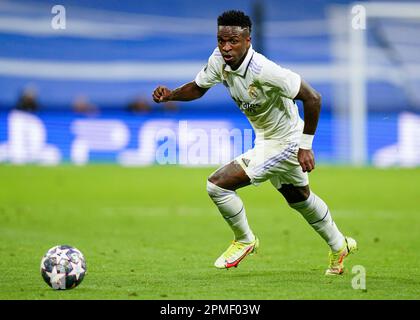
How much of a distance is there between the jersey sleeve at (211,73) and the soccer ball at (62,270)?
236 centimetres

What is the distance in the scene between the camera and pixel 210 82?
9219 mm

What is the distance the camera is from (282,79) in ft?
27.4

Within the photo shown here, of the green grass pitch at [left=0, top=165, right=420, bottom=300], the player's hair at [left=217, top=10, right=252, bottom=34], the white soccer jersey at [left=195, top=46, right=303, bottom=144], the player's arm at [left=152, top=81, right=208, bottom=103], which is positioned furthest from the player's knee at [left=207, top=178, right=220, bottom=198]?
the player's hair at [left=217, top=10, right=252, bottom=34]

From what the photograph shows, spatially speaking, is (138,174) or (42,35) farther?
(42,35)

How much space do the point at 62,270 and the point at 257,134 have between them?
2513 millimetres

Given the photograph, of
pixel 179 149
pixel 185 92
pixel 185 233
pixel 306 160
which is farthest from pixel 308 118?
pixel 179 149

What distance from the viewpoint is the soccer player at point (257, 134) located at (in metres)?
8.50

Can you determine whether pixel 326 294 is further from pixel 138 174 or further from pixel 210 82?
pixel 138 174

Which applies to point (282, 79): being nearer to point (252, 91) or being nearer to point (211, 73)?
point (252, 91)

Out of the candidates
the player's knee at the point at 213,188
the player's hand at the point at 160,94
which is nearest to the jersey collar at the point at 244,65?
the player's hand at the point at 160,94

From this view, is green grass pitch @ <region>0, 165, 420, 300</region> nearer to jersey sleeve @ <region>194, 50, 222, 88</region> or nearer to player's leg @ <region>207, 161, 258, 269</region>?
player's leg @ <region>207, 161, 258, 269</region>

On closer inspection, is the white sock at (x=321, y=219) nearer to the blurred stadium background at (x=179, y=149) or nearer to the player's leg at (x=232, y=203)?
the blurred stadium background at (x=179, y=149)
